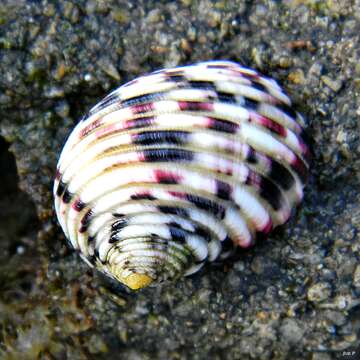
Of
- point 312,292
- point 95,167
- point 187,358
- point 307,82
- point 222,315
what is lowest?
point 187,358

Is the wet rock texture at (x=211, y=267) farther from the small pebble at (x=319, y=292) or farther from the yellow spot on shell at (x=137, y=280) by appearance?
the yellow spot on shell at (x=137, y=280)

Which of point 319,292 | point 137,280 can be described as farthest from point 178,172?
point 319,292

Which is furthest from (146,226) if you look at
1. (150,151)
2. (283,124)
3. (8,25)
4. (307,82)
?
(8,25)

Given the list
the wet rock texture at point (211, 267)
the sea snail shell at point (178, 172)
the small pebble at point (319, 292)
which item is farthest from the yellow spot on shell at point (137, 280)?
the small pebble at point (319, 292)

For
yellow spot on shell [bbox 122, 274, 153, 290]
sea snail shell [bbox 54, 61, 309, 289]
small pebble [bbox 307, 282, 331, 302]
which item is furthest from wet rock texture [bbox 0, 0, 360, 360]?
yellow spot on shell [bbox 122, 274, 153, 290]

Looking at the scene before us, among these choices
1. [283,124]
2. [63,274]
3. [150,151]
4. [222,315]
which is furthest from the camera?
[63,274]

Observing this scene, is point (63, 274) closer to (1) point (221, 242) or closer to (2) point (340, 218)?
(1) point (221, 242)

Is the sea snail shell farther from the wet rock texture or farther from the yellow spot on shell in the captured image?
the wet rock texture
